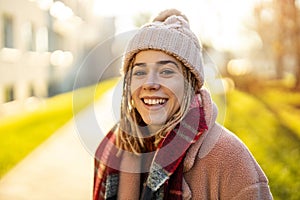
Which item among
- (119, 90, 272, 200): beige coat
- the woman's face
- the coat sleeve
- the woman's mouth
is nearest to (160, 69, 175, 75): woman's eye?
the woman's face

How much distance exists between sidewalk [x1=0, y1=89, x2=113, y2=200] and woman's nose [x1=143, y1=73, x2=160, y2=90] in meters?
2.00

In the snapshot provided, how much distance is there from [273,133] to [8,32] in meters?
7.99

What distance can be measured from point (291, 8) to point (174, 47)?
15.1m

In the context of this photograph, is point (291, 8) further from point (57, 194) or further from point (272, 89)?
point (57, 194)

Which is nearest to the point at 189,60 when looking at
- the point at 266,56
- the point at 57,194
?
the point at 57,194

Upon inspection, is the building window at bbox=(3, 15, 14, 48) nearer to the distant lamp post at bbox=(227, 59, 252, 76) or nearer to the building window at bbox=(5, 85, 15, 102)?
the building window at bbox=(5, 85, 15, 102)

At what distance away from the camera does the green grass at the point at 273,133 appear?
6.49 metres

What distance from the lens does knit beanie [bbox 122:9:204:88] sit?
2.13 m

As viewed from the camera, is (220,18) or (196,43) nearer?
(196,43)

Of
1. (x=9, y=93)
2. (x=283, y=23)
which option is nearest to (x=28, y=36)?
(x=9, y=93)

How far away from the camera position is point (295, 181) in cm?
643

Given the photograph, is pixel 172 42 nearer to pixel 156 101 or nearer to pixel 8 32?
pixel 156 101

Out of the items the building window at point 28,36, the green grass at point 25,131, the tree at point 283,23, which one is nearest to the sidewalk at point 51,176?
the green grass at point 25,131

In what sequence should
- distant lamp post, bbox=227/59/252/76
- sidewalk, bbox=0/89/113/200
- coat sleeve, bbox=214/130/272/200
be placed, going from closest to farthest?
coat sleeve, bbox=214/130/272/200
sidewalk, bbox=0/89/113/200
distant lamp post, bbox=227/59/252/76
